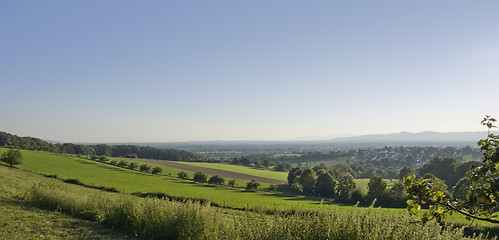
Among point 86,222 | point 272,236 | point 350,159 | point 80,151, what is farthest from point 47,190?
point 350,159

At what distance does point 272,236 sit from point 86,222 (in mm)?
8514

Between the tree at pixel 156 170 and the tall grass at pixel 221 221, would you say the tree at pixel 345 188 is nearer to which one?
the tree at pixel 156 170

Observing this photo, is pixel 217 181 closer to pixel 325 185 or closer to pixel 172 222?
pixel 325 185

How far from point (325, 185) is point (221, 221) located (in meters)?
59.3

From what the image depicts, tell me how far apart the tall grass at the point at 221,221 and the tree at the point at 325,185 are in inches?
2237

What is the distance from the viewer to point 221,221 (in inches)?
384

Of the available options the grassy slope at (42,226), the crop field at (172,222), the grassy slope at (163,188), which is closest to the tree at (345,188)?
the grassy slope at (163,188)

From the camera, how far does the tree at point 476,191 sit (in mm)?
3406

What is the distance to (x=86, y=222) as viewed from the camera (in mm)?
11680

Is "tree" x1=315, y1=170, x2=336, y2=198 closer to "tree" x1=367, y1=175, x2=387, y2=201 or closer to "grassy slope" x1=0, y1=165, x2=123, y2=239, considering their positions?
"tree" x1=367, y1=175, x2=387, y2=201

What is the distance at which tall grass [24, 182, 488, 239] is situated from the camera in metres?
6.10

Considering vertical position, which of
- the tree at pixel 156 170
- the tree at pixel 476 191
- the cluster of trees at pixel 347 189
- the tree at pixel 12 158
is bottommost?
the cluster of trees at pixel 347 189

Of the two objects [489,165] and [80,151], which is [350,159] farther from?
[489,165]

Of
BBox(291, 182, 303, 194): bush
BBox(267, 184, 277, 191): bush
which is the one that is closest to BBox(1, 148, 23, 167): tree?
BBox(267, 184, 277, 191): bush
